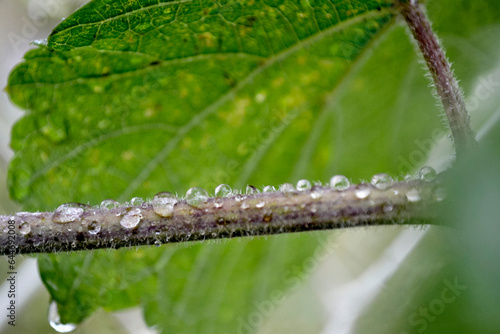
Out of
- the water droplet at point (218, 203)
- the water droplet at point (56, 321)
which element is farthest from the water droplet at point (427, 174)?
the water droplet at point (56, 321)

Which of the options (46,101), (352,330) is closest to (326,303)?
(352,330)

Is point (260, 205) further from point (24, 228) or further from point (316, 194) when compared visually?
point (24, 228)

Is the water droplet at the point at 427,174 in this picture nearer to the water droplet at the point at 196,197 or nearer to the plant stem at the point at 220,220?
the plant stem at the point at 220,220

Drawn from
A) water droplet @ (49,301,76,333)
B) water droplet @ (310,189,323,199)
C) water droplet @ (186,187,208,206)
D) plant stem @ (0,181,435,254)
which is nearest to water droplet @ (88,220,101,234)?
plant stem @ (0,181,435,254)

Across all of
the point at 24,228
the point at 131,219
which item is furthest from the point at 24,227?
the point at 131,219

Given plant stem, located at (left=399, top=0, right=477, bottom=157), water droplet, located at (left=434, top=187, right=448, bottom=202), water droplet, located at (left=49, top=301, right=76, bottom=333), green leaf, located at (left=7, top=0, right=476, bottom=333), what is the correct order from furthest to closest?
water droplet, located at (left=49, top=301, right=76, bottom=333) < green leaf, located at (left=7, top=0, right=476, bottom=333) < plant stem, located at (left=399, top=0, right=477, bottom=157) < water droplet, located at (left=434, top=187, right=448, bottom=202)

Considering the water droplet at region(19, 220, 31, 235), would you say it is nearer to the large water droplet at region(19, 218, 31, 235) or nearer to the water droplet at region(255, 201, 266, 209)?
the large water droplet at region(19, 218, 31, 235)

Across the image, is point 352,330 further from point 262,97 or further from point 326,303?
point 326,303
